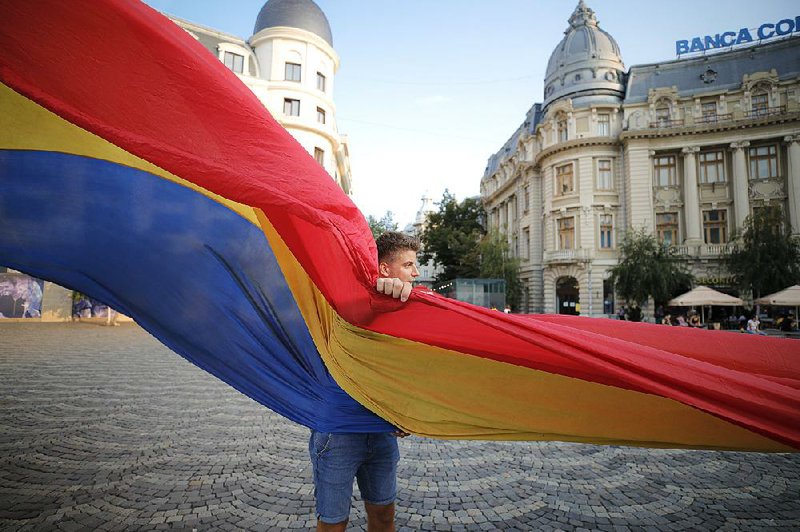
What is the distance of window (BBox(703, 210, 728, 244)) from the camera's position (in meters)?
31.2

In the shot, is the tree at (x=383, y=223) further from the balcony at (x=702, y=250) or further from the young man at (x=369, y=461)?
the young man at (x=369, y=461)

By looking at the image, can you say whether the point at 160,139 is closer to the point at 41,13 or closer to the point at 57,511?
the point at 41,13

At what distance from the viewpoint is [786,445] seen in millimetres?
1570

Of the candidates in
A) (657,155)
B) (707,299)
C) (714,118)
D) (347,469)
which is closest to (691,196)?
(657,155)

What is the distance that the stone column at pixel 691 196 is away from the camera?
31156 mm

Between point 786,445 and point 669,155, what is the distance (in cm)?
3847

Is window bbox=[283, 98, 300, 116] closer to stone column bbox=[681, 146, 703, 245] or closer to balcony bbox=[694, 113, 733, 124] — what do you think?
stone column bbox=[681, 146, 703, 245]

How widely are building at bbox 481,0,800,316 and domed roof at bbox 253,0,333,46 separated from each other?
20.6m

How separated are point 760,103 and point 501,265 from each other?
22.5 metres

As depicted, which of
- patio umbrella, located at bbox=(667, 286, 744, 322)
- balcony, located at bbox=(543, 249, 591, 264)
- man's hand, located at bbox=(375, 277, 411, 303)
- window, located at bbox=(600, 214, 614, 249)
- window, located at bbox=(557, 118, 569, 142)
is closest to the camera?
man's hand, located at bbox=(375, 277, 411, 303)

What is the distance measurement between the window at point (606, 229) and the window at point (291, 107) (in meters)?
25.5

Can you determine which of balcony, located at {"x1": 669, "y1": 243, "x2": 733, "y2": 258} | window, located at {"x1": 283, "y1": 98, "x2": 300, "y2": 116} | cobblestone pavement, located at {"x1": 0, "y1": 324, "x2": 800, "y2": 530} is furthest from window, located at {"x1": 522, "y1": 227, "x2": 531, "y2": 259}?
cobblestone pavement, located at {"x1": 0, "y1": 324, "x2": 800, "y2": 530}

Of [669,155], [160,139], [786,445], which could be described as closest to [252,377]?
[160,139]

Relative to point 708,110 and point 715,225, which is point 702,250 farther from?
point 708,110
